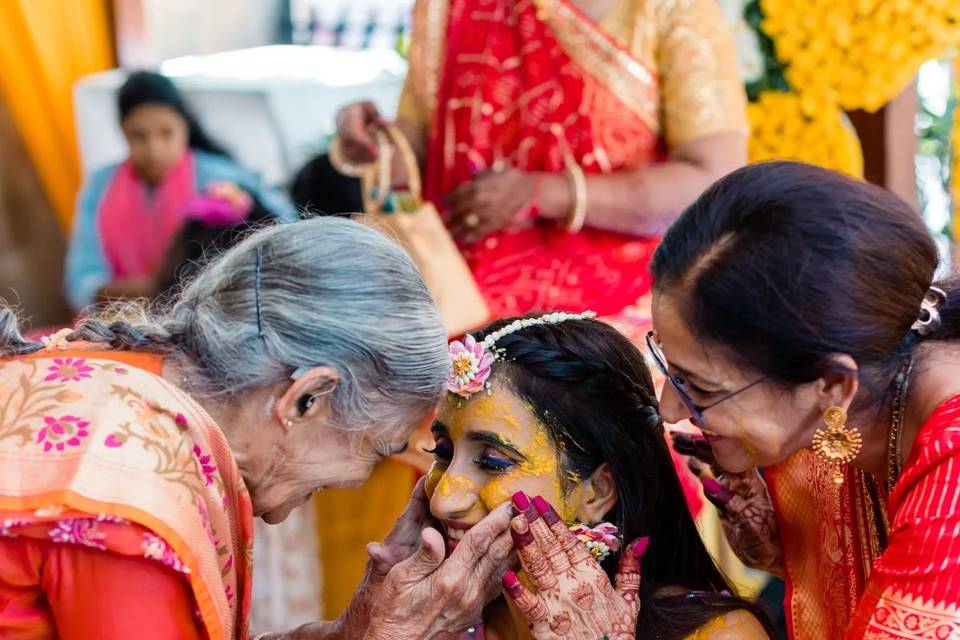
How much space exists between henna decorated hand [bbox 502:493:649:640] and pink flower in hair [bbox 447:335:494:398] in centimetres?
29

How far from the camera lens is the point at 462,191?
10.3 ft

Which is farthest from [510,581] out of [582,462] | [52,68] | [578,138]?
[52,68]

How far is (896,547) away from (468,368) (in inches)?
32.4

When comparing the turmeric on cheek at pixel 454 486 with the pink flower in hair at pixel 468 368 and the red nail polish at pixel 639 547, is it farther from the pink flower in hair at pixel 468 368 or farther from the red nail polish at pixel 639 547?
the red nail polish at pixel 639 547

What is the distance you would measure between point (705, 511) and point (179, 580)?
69.0 inches

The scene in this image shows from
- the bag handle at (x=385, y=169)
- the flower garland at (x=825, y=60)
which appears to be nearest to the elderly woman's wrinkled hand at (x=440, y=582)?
the bag handle at (x=385, y=169)

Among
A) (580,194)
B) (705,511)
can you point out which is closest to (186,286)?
(580,194)

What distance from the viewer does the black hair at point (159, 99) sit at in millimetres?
4426

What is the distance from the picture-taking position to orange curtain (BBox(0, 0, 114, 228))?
4383mm

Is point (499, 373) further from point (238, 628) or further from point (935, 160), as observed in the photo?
point (935, 160)

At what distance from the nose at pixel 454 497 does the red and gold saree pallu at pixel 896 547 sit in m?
0.67

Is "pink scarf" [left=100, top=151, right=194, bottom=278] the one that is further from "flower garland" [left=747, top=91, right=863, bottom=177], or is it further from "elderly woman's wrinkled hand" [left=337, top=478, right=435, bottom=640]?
"elderly woman's wrinkled hand" [left=337, top=478, right=435, bottom=640]

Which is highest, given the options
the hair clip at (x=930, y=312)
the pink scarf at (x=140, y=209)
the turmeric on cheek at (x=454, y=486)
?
the hair clip at (x=930, y=312)

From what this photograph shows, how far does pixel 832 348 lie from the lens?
5.90 feet
